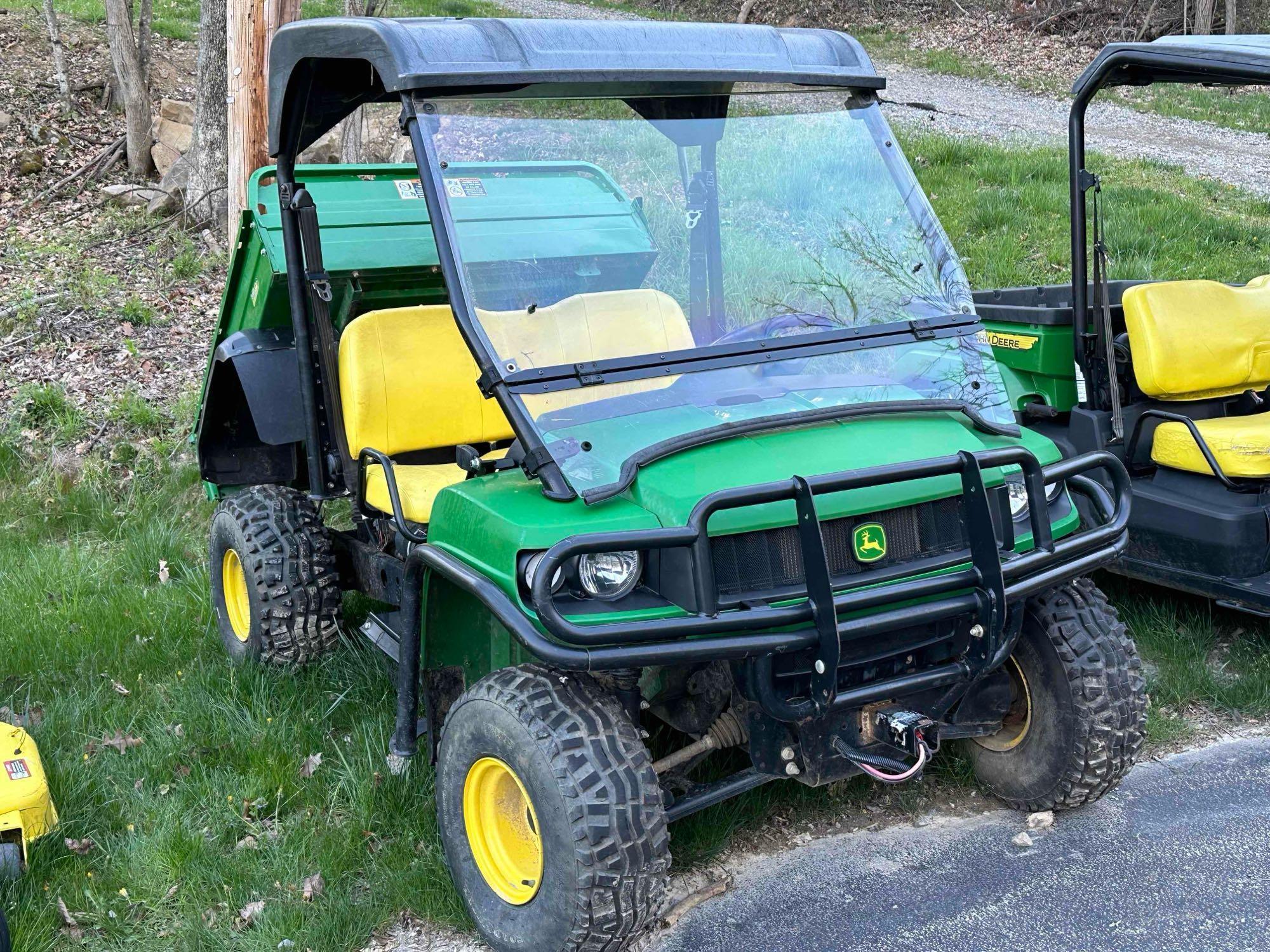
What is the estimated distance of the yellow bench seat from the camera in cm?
429

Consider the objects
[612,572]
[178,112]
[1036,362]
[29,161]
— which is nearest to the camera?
[612,572]

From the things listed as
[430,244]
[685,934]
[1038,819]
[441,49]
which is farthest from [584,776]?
[430,244]

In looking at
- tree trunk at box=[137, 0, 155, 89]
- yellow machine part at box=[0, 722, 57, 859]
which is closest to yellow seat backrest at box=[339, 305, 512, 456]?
yellow machine part at box=[0, 722, 57, 859]

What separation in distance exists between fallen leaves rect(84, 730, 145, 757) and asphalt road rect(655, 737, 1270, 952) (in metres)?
1.92

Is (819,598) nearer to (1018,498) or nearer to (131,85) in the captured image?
(1018,498)

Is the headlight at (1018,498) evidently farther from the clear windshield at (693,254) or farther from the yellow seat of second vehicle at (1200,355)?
the yellow seat of second vehicle at (1200,355)

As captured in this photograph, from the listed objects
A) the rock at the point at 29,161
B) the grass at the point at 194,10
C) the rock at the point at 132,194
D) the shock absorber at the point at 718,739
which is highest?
the grass at the point at 194,10

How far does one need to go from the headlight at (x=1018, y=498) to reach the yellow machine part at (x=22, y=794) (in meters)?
2.59

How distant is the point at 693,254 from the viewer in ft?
11.5

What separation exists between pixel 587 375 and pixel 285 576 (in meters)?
1.66

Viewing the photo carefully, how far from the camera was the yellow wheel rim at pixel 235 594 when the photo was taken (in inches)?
180

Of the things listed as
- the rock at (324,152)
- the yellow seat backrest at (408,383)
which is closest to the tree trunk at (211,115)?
the rock at (324,152)

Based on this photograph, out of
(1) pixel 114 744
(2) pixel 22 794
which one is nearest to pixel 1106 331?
(1) pixel 114 744

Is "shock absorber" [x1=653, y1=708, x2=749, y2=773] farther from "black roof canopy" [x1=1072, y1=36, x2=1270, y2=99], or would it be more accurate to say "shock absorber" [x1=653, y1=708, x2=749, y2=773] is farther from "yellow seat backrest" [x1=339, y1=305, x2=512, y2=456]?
"black roof canopy" [x1=1072, y1=36, x2=1270, y2=99]
